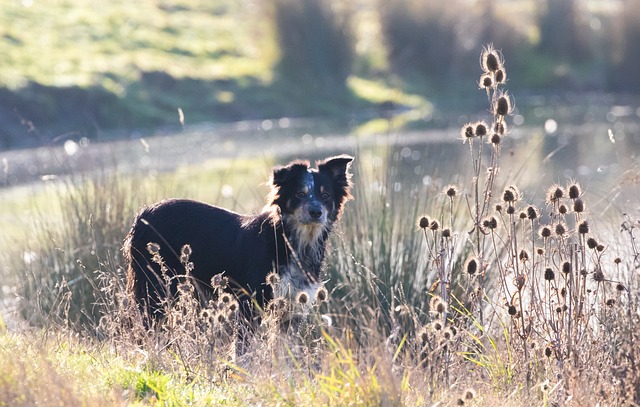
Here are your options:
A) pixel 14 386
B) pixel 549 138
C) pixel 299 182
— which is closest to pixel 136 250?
pixel 299 182

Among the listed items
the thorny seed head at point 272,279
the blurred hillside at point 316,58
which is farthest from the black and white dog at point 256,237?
the blurred hillside at point 316,58

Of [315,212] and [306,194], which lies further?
[306,194]

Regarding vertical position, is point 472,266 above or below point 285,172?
below

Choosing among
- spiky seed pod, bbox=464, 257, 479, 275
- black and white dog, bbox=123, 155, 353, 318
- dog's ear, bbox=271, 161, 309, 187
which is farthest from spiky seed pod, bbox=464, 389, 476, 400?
dog's ear, bbox=271, 161, 309, 187

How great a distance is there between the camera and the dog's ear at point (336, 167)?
703 centimetres

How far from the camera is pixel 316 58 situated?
32.2 m

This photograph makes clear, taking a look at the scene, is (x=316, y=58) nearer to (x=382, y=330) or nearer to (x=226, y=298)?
(x=226, y=298)

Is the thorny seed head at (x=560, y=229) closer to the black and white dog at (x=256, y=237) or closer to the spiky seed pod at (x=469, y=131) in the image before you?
the spiky seed pod at (x=469, y=131)

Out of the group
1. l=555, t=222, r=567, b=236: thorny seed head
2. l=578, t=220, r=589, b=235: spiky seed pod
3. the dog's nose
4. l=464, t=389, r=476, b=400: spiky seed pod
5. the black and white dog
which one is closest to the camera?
l=464, t=389, r=476, b=400: spiky seed pod

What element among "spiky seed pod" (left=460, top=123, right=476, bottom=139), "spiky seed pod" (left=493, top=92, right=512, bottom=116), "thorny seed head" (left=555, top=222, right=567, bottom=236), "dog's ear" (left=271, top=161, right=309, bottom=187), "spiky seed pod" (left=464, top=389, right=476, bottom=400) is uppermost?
"spiky seed pod" (left=493, top=92, right=512, bottom=116)

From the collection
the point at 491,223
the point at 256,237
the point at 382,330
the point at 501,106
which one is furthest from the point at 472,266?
the point at 256,237

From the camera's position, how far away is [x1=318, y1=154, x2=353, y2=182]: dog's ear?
703 centimetres

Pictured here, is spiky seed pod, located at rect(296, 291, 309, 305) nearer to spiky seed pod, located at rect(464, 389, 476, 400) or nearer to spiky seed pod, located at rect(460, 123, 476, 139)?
spiky seed pod, located at rect(464, 389, 476, 400)

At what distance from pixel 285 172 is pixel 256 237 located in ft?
1.68
